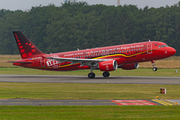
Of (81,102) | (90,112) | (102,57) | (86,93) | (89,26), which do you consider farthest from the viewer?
(89,26)

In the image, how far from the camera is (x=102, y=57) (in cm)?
4725

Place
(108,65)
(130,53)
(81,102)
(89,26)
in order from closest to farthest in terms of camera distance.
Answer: (81,102) → (108,65) → (130,53) → (89,26)

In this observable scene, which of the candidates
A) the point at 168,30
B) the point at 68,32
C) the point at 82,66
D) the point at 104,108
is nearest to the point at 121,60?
the point at 82,66

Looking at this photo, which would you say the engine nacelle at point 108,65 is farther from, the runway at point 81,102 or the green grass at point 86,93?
the runway at point 81,102

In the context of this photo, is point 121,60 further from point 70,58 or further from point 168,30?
point 168,30

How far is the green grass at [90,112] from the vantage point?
16562mm

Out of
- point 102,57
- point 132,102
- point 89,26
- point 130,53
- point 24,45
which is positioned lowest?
point 132,102

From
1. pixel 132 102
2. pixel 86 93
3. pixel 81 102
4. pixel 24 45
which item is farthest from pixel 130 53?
pixel 81 102

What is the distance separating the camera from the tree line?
125 meters

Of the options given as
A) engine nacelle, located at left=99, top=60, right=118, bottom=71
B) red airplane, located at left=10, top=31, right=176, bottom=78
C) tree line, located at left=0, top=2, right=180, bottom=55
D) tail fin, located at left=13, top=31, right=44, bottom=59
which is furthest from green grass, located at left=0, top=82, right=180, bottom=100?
tree line, located at left=0, top=2, right=180, bottom=55

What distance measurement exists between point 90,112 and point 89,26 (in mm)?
121994

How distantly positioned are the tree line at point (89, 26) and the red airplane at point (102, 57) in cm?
7428

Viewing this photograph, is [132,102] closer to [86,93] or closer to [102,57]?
[86,93]

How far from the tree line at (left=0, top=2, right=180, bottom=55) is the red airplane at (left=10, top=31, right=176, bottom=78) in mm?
74285
